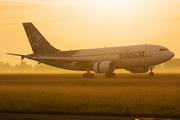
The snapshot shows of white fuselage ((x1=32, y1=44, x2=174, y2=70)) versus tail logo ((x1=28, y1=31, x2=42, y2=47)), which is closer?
white fuselage ((x1=32, y1=44, x2=174, y2=70))

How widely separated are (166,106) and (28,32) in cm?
4477

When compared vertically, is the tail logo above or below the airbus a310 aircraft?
above

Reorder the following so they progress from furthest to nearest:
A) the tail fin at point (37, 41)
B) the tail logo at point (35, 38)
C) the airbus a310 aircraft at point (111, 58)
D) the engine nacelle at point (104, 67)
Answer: the tail logo at point (35, 38)
the tail fin at point (37, 41)
the engine nacelle at point (104, 67)
the airbus a310 aircraft at point (111, 58)

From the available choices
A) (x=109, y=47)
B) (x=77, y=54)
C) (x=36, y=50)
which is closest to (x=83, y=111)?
(x=109, y=47)

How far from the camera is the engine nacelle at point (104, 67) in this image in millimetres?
40094

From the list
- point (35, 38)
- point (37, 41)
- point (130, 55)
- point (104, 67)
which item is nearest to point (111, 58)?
point (104, 67)

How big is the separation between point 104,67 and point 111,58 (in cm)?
291

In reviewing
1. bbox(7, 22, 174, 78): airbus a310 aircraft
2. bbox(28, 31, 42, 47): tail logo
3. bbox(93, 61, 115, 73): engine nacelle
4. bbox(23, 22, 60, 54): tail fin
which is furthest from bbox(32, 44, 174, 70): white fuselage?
bbox(28, 31, 42, 47): tail logo

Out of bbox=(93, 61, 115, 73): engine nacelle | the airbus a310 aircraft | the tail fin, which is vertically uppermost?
the tail fin

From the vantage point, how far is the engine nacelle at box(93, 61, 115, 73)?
132 feet

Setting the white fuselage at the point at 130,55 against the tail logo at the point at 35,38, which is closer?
the white fuselage at the point at 130,55

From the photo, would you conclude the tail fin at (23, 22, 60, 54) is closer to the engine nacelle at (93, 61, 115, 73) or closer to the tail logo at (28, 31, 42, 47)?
the tail logo at (28, 31, 42, 47)

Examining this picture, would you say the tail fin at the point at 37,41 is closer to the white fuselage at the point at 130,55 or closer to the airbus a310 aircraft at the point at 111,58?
the airbus a310 aircraft at the point at 111,58

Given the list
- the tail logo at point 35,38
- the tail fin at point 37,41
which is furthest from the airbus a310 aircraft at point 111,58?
the tail logo at point 35,38
